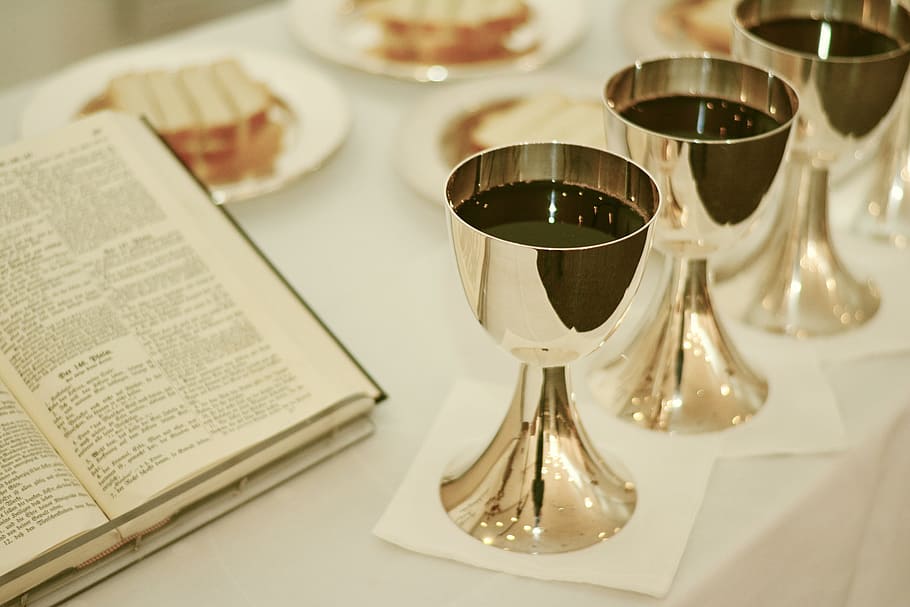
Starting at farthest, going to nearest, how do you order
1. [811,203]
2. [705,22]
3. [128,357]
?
[705,22]
[811,203]
[128,357]

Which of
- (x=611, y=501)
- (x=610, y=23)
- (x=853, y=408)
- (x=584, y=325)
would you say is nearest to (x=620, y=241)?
(x=584, y=325)

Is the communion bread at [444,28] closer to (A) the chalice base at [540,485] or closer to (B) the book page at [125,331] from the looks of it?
(B) the book page at [125,331]

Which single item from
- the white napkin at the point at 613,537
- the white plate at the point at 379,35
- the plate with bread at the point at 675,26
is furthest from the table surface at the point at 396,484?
the plate with bread at the point at 675,26

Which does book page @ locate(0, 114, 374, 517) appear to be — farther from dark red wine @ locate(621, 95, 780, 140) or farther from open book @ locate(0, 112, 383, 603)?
dark red wine @ locate(621, 95, 780, 140)

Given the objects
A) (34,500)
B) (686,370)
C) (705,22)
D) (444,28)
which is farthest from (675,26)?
(34,500)

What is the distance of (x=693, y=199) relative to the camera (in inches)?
20.9

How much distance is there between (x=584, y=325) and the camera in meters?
0.45

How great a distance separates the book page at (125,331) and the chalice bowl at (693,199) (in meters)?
0.18

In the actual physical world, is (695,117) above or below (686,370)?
above

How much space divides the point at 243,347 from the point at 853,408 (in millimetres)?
346

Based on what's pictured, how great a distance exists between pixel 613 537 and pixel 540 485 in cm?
4

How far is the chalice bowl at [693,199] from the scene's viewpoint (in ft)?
1.71

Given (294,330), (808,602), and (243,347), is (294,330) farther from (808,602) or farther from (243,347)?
(808,602)

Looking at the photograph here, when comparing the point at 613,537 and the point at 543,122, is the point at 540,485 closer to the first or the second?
the point at 613,537
